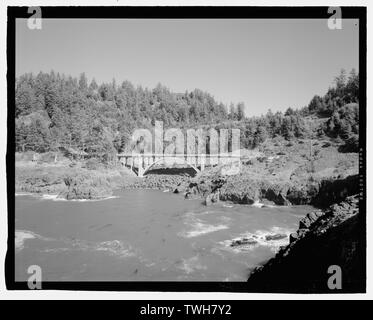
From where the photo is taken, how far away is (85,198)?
13336mm

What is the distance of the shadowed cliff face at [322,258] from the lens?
3119 mm

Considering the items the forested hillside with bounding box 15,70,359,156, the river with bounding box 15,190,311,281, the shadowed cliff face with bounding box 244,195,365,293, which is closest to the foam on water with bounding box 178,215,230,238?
the river with bounding box 15,190,311,281

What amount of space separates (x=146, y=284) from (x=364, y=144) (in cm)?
269

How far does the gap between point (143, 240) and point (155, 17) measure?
4.92 m

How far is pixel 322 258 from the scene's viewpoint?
12.0ft

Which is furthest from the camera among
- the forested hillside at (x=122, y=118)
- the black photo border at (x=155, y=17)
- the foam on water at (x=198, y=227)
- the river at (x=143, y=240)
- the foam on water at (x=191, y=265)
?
the forested hillside at (x=122, y=118)

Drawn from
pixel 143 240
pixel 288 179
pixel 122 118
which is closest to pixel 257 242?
pixel 143 240

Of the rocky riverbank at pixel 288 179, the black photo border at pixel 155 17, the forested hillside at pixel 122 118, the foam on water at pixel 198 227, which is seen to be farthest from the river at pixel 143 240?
the forested hillside at pixel 122 118

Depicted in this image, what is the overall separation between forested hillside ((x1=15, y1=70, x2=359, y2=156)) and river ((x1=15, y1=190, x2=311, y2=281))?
14.0ft

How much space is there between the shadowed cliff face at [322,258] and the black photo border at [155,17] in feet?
0.44

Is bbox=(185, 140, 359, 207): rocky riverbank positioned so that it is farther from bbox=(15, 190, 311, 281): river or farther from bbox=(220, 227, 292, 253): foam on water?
bbox=(220, 227, 292, 253): foam on water

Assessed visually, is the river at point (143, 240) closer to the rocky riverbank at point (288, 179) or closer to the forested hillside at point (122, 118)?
the rocky riverbank at point (288, 179)
